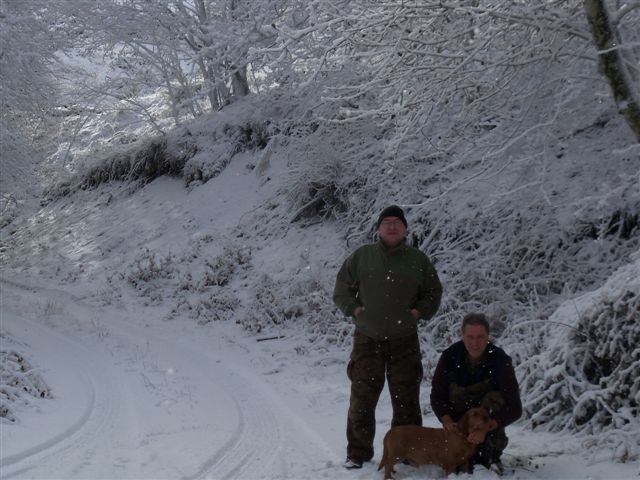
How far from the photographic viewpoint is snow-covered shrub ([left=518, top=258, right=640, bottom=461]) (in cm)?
516

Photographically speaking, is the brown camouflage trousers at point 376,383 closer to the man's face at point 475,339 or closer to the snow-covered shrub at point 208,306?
the man's face at point 475,339

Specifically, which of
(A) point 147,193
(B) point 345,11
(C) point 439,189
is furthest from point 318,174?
(A) point 147,193

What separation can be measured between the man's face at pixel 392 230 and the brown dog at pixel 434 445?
1360 mm

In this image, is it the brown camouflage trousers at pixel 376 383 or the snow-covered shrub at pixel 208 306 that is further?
the snow-covered shrub at pixel 208 306

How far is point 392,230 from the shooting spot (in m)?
5.20

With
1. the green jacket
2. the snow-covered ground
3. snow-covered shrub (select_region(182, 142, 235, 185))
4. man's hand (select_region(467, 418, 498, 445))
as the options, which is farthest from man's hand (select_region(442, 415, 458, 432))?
snow-covered shrub (select_region(182, 142, 235, 185))

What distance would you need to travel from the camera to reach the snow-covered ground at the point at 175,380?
5.41m

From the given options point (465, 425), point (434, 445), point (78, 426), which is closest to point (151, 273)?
point (78, 426)

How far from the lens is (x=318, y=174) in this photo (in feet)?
44.9

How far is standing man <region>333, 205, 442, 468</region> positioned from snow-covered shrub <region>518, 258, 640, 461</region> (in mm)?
1321

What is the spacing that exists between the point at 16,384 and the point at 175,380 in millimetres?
1895

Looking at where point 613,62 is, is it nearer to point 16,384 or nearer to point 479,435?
point 479,435

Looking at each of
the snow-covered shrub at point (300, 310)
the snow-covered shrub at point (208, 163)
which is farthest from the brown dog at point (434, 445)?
the snow-covered shrub at point (208, 163)

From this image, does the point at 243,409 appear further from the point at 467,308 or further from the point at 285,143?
the point at 285,143
